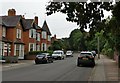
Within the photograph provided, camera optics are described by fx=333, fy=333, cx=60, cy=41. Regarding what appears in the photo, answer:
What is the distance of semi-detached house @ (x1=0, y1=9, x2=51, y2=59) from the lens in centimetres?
5222

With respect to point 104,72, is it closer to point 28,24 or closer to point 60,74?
point 60,74

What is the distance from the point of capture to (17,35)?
57.2m

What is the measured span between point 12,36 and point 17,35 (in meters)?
2.35

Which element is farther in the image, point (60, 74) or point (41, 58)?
point (41, 58)

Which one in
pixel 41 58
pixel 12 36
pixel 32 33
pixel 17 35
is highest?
pixel 32 33

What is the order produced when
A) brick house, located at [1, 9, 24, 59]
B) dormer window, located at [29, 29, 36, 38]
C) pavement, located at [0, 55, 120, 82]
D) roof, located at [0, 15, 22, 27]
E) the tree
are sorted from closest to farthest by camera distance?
1. the tree
2. pavement, located at [0, 55, 120, 82]
3. brick house, located at [1, 9, 24, 59]
4. roof, located at [0, 15, 22, 27]
5. dormer window, located at [29, 29, 36, 38]

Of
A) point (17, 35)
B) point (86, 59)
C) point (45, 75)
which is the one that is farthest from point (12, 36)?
point (45, 75)

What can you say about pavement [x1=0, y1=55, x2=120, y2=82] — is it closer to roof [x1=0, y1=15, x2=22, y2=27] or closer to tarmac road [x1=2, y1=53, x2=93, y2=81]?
tarmac road [x1=2, y1=53, x2=93, y2=81]

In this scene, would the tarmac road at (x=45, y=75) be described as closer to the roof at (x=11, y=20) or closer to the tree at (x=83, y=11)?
the tree at (x=83, y=11)

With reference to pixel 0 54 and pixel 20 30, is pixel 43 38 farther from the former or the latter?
pixel 0 54

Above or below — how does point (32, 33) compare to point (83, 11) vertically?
above

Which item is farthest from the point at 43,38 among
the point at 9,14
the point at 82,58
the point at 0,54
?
the point at 82,58

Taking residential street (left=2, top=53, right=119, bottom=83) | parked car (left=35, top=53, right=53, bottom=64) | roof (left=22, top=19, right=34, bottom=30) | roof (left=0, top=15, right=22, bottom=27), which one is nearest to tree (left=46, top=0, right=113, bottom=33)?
residential street (left=2, top=53, right=119, bottom=83)

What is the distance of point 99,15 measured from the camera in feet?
46.2
